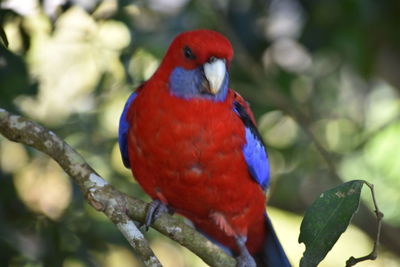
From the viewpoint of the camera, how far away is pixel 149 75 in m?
4.48

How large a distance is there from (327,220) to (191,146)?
728mm

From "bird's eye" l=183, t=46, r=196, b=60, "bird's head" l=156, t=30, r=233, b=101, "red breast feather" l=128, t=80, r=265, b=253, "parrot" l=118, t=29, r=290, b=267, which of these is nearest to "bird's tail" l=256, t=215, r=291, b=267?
"parrot" l=118, t=29, r=290, b=267

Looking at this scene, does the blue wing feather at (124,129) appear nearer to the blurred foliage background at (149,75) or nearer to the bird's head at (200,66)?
the bird's head at (200,66)

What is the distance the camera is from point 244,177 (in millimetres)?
3104

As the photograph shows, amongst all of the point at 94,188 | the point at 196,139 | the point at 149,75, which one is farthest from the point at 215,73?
the point at 149,75

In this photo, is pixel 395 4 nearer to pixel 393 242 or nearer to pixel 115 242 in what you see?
pixel 393 242

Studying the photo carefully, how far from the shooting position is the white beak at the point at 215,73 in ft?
9.39

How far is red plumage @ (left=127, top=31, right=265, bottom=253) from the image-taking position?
2.89 metres

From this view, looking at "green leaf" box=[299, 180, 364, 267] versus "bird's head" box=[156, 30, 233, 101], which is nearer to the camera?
"green leaf" box=[299, 180, 364, 267]

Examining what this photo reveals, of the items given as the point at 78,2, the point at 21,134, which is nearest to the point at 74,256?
the point at 21,134

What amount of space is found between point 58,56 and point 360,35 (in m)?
2.08

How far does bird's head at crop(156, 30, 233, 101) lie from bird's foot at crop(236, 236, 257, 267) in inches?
28.7

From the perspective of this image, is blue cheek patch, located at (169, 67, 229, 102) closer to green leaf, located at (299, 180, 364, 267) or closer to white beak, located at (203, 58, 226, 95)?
white beak, located at (203, 58, 226, 95)

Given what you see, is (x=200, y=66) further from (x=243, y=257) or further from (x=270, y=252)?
(x=270, y=252)
